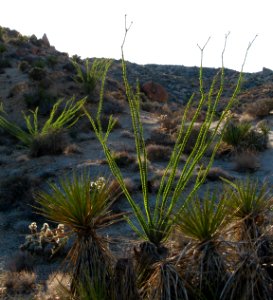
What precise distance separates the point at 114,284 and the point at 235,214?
145 centimetres

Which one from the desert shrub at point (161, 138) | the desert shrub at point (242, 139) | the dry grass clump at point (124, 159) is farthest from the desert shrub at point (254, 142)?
the dry grass clump at point (124, 159)

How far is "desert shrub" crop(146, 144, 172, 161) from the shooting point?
15305 mm

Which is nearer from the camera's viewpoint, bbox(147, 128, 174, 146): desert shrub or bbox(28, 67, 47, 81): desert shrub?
bbox(147, 128, 174, 146): desert shrub

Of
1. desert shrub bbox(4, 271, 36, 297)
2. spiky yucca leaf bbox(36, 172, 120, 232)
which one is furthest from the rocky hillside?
spiky yucca leaf bbox(36, 172, 120, 232)

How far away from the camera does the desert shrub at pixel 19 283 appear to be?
25.9ft

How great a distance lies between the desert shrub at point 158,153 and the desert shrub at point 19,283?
24.2 feet

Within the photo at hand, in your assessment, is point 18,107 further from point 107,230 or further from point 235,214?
point 235,214

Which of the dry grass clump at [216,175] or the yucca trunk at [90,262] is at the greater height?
the yucca trunk at [90,262]

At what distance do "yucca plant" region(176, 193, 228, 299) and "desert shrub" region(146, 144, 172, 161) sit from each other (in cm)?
992

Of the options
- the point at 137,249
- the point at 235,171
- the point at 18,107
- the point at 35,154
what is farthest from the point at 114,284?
the point at 18,107

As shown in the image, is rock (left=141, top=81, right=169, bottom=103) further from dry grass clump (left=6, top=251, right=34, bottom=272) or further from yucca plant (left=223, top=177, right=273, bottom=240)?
yucca plant (left=223, top=177, right=273, bottom=240)

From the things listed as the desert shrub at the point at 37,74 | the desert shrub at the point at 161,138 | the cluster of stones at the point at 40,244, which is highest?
the desert shrub at the point at 37,74

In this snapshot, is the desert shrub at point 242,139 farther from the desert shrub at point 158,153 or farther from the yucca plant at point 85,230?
the yucca plant at point 85,230

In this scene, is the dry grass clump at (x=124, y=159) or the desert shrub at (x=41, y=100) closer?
the dry grass clump at (x=124, y=159)
